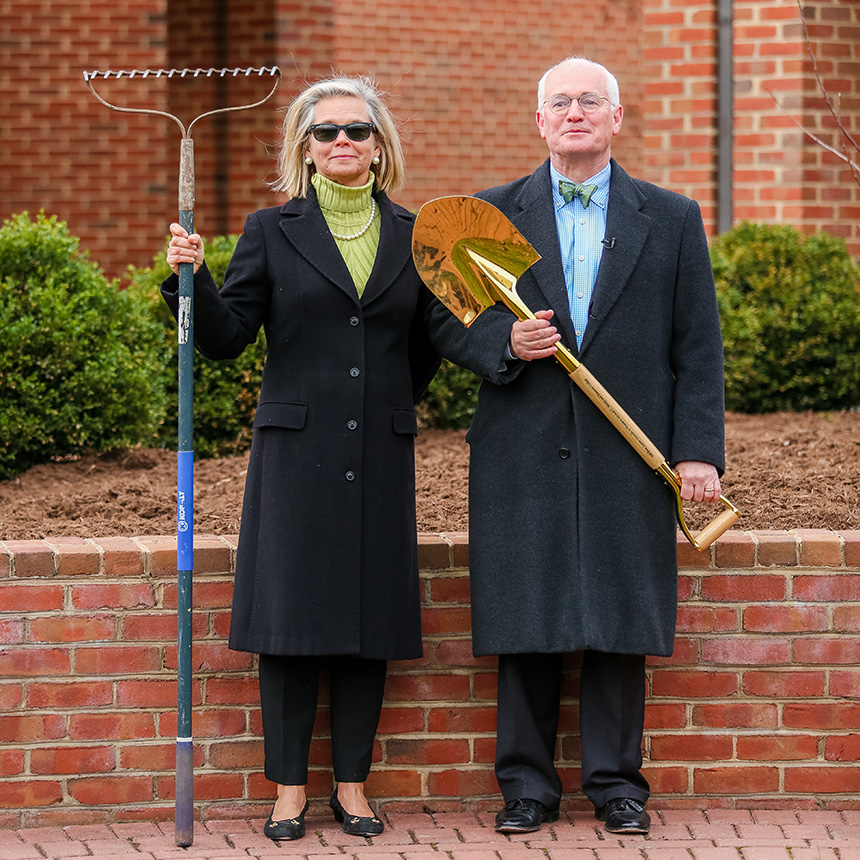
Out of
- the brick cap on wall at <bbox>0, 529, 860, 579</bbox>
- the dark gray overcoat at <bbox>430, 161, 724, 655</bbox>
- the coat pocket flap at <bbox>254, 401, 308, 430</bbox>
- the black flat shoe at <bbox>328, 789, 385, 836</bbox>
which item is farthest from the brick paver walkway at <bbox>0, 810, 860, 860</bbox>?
the coat pocket flap at <bbox>254, 401, 308, 430</bbox>

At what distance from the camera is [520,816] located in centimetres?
376

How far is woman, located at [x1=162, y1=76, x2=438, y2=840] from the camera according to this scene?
12.0 ft

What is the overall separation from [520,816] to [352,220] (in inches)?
69.1

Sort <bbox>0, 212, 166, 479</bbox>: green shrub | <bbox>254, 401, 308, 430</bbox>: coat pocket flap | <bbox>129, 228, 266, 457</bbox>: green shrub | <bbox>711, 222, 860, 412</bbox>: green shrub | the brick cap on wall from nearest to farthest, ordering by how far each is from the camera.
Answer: <bbox>254, 401, 308, 430</bbox>: coat pocket flap, the brick cap on wall, <bbox>0, 212, 166, 479</bbox>: green shrub, <bbox>129, 228, 266, 457</bbox>: green shrub, <bbox>711, 222, 860, 412</bbox>: green shrub

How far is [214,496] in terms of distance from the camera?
5.12 meters

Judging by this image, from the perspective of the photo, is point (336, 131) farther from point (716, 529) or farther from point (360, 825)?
point (360, 825)

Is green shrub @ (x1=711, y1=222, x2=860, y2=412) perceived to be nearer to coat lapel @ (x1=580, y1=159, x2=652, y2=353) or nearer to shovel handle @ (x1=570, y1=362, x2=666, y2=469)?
coat lapel @ (x1=580, y1=159, x2=652, y2=353)

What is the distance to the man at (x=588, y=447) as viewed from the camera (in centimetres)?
366

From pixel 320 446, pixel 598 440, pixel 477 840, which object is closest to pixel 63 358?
pixel 320 446

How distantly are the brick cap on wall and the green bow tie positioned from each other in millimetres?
1065

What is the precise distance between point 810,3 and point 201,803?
224 inches

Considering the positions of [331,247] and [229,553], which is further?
[229,553]

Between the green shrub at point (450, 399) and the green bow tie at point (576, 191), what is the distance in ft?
8.24

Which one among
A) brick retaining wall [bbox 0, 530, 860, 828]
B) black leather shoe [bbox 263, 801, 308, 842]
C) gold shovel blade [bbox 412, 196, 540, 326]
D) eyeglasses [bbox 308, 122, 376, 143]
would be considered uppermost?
eyeglasses [bbox 308, 122, 376, 143]
